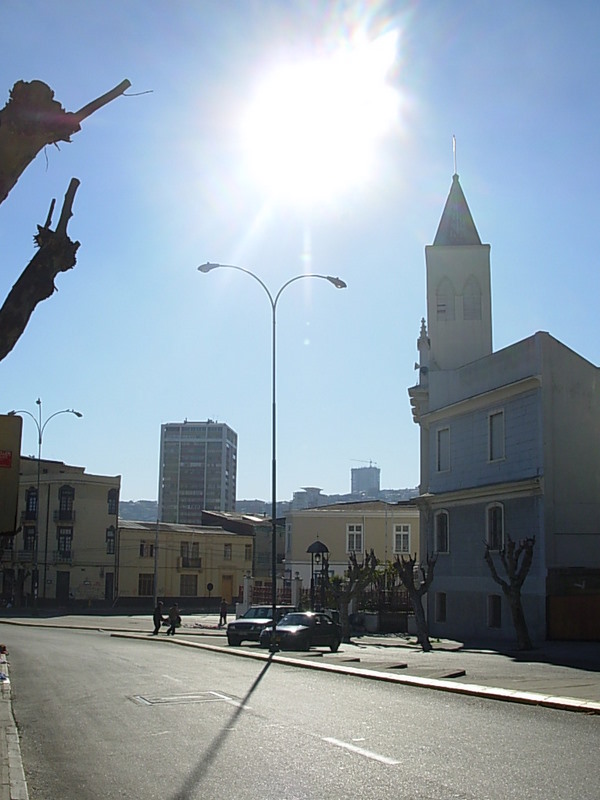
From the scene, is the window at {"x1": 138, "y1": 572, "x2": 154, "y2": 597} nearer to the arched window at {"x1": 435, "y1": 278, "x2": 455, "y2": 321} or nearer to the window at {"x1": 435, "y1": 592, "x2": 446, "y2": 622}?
the arched window at {"x1": 435, "y1": 278, "x2": 455, "y2": 321}

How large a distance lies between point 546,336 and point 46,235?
32138 millimetres

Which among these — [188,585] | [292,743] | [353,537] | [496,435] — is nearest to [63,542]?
[188,585]

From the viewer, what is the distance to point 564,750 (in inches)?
399

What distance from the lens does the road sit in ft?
28.3

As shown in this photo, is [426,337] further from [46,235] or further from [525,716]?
[46,235]

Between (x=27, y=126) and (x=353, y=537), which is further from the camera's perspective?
(x=353, y=537)

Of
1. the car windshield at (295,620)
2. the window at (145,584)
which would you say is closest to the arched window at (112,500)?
the window at (145,584)

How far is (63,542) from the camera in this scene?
77812 millimetres

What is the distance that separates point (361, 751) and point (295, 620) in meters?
21.4

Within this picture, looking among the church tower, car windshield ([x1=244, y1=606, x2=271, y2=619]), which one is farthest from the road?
the church tower

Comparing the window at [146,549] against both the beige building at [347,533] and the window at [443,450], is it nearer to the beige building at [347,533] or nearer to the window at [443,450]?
the beige building at [347,533]

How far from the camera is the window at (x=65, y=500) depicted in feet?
257

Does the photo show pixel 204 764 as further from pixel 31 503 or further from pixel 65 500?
pixel 31 503

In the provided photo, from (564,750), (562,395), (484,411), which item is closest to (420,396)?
(484,411)
